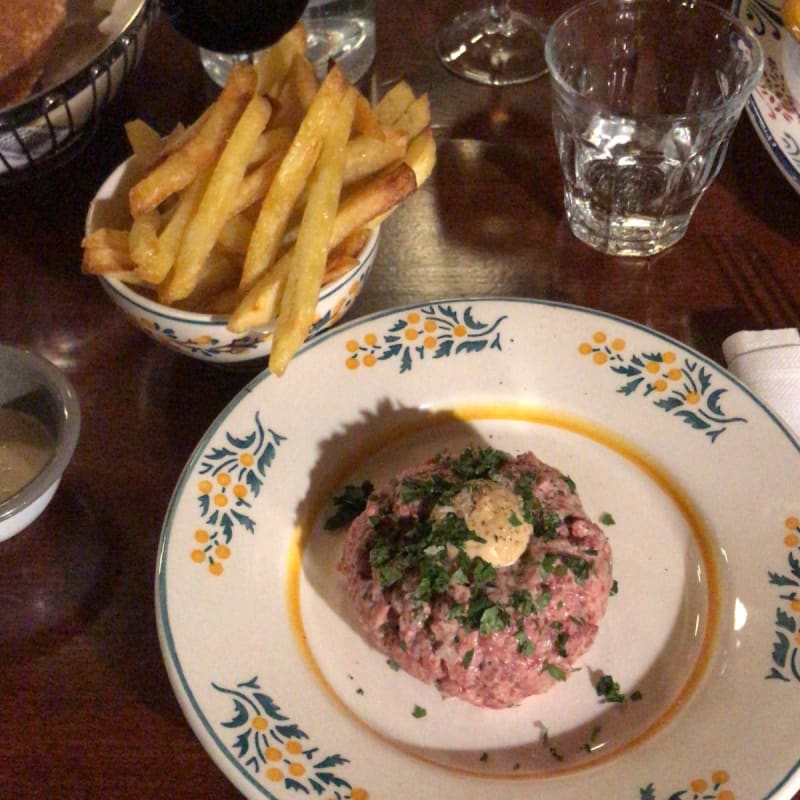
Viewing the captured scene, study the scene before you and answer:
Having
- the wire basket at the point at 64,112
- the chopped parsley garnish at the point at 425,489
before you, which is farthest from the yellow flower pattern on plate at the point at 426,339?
the wire basket at the point at 64,112

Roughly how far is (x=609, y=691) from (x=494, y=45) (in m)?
1.37

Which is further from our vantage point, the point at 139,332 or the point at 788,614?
the point at 139,332

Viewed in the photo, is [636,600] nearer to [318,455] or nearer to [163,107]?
[318,455]

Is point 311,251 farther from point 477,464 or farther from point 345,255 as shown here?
point 477,464

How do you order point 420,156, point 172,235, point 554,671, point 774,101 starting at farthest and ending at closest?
point 774,101
point 420,156
point 172,235
point 554,671

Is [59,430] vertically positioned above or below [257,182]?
below

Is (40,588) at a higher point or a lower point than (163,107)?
lower

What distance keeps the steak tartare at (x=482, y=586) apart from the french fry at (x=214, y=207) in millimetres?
385

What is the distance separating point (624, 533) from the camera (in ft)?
3.83

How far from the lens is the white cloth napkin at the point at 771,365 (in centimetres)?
120

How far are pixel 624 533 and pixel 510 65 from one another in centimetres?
108

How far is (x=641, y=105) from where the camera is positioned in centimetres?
159

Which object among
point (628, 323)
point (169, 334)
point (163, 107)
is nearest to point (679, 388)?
point (628, 323)

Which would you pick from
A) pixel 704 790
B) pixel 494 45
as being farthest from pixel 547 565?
pixel 494 45
